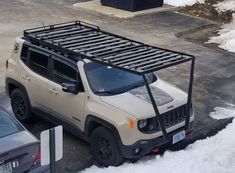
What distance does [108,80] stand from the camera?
30.7 ft

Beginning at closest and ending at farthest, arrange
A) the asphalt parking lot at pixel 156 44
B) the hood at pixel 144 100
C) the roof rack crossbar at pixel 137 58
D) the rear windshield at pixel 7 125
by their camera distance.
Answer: the rear windshield at pixel 7 125 < the hood at pixel 144 100 < the roof rack crossbar at pixel 137 58 < the asphalt parking lot at pixel 156 44

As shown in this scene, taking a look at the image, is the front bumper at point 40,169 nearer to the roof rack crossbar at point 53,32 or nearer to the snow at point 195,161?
the snow at point 195,161

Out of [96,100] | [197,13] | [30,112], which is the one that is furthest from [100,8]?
[96,100]

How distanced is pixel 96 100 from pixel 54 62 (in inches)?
56.6

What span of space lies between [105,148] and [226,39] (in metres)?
10.1

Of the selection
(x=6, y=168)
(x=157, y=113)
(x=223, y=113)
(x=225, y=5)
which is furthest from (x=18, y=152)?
(x=225, y=5)

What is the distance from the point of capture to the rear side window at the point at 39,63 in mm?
10109

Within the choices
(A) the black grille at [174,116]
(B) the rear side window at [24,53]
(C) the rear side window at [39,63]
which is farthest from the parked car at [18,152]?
(B) the rear side window at [24,53]

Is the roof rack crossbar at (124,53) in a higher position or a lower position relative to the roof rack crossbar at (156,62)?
lower

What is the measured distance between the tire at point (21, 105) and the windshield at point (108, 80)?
188cm

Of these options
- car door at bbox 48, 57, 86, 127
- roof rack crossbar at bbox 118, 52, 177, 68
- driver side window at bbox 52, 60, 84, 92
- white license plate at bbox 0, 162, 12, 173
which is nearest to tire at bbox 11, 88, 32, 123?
car door at bbox 48, 57, 86, 127

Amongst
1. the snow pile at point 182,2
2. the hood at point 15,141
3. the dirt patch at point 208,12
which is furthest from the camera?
the snow pile at point 182,2

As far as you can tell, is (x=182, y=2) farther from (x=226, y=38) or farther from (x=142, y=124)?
(x=142, y=124)

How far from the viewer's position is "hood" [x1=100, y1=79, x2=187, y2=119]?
862 cm
